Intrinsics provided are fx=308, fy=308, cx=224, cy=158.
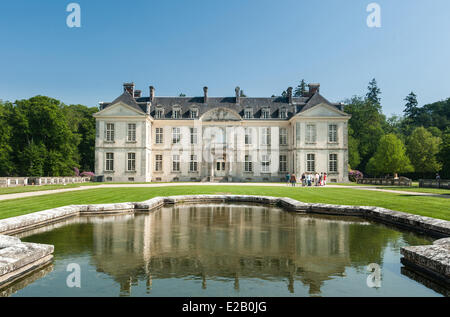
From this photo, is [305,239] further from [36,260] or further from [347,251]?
[36,260]

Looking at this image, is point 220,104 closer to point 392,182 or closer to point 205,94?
point 205,94

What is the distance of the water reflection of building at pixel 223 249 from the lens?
15.0ft

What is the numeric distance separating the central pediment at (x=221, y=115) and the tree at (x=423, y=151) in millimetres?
29796

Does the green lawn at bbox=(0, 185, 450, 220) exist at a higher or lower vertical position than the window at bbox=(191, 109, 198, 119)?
lower

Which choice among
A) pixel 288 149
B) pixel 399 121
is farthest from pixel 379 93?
pixel 288 149

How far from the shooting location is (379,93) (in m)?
75.5

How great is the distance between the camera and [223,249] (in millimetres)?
5887

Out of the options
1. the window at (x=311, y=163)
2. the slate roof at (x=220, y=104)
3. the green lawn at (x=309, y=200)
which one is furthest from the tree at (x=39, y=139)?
the window at (x=311, y=163)

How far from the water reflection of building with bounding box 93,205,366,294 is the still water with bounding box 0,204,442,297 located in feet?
A: 0.05

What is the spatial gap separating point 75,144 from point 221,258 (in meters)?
47.9

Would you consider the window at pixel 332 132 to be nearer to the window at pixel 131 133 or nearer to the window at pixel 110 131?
the window at pixel 131 133

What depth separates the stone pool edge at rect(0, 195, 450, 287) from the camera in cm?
447

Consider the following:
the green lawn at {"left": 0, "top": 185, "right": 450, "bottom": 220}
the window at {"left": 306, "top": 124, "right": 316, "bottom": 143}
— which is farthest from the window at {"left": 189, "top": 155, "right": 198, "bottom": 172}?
the green lawn at {"left": 0, "top": 185, "right": 450, "bottom": 220}

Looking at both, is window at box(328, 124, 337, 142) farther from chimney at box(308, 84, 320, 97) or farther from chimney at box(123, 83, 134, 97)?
chimney at box(123, 83, 134, 97)
